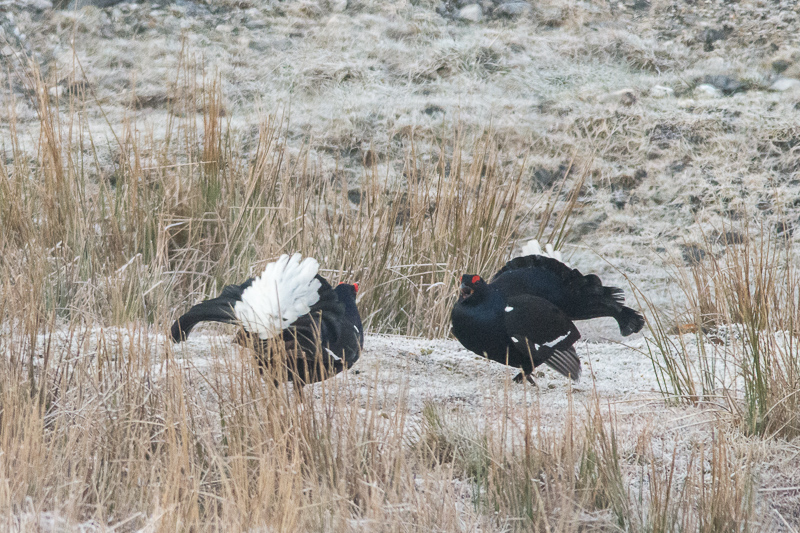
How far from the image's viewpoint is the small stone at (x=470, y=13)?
8516mm

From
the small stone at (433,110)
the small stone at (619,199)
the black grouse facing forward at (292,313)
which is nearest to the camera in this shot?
the black grouse facing forward at (292,313)

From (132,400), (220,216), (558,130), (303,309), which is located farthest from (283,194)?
(558,130)

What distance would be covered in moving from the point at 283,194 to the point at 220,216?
0.33 meters

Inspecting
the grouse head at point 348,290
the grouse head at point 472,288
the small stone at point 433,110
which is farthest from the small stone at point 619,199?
the grouse head at point 348,290

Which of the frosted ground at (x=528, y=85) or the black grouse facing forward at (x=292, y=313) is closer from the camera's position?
the black grouse facing forward at (x=292, y=313)

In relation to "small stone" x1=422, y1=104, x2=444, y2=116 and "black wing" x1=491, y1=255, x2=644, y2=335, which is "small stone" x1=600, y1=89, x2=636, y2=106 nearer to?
"small stone" x1=422, y1=104, x2=444, y2=116

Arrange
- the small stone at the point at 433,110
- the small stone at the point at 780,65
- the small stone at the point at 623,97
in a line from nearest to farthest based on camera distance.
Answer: the small stone at the point at 433,110, the small stone at the point at 623,97, the small stone at the point at 780,65

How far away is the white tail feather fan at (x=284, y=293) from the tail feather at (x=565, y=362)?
820 millimetres

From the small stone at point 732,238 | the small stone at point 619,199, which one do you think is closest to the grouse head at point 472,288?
the small stone at point 732,238

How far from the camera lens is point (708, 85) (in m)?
7.79

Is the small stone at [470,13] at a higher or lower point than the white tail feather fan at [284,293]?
higher

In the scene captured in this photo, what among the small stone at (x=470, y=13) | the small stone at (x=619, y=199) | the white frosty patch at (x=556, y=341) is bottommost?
the small stone at (x=619, y=199)

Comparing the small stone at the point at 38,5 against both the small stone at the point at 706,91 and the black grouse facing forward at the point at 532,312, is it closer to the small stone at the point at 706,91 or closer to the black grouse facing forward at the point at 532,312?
the small stone at the point at 706,91

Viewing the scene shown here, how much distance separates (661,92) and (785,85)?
1.18 m
